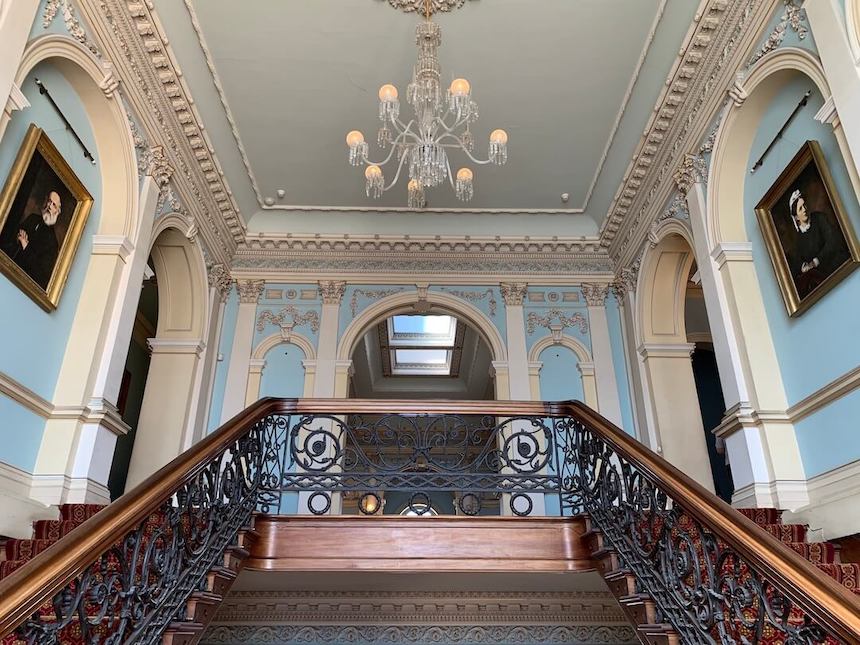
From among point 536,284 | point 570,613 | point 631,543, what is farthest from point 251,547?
point 536,284

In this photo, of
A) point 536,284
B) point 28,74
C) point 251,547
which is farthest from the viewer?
point 536,284

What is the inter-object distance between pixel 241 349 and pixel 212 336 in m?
0.53

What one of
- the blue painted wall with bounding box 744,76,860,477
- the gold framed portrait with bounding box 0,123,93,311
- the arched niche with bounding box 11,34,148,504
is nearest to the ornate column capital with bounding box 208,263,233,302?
the arched niche with bounding box 11,34,148,504

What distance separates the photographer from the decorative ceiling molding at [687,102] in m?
5.49

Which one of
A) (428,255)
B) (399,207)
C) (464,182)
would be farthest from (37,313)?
(428,255)

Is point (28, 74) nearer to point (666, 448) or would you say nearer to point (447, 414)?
point (447, 414)

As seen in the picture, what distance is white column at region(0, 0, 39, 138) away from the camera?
3988 millimetres

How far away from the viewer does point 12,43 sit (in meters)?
4.08

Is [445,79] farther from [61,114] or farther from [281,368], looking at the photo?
[281,368]

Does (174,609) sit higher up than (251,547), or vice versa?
(251,547)

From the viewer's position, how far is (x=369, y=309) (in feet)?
31.0

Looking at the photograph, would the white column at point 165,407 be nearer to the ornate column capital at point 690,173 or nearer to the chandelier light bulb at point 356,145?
the chandelier light bulb at point 356,145

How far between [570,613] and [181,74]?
6453 millimetres

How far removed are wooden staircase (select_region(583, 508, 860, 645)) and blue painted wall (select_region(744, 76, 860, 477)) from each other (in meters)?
0.66
